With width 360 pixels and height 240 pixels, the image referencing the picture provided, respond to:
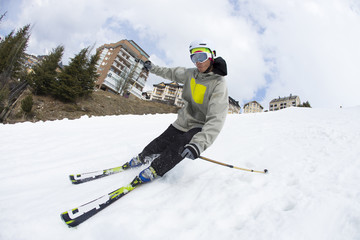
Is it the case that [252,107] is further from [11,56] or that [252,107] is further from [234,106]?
[11,56]

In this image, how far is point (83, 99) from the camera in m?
23.0

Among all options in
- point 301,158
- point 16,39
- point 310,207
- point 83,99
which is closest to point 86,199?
point 310,207

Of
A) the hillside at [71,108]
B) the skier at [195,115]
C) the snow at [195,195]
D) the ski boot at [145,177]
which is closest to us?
the snow at [195,195]

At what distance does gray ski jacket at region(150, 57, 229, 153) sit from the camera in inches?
98.5

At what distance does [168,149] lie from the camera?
288 cm

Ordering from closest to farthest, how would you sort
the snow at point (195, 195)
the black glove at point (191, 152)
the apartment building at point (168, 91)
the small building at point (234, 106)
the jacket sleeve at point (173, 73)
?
the snow at point (195, 195)
the black glove at point (191, 152)
the jacket sleeve at point (173, 73)
the apartment building at point (168, 91)
the small building at point (234, 106)

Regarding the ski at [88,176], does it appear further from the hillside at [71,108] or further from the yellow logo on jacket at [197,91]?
the hillside at [71,108]

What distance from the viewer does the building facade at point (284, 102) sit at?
92.9 m

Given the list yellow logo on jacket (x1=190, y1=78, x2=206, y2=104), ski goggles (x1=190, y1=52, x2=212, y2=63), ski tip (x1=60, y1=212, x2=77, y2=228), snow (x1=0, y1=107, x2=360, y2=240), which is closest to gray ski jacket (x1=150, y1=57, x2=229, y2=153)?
yellow logo on jacket (x1=190, y1=78, x2=206, y2=104)

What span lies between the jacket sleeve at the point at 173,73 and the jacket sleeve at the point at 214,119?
3.02 ft

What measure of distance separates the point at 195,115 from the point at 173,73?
3.73 ft

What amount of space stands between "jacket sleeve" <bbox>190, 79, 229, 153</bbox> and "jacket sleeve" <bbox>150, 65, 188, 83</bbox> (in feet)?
3.02

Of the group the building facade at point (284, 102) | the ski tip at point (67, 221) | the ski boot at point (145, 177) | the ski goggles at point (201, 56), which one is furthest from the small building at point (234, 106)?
the ski tip at point (67, 221)

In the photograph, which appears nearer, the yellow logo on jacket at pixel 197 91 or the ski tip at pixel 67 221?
the ski tip at pixel 67 221
